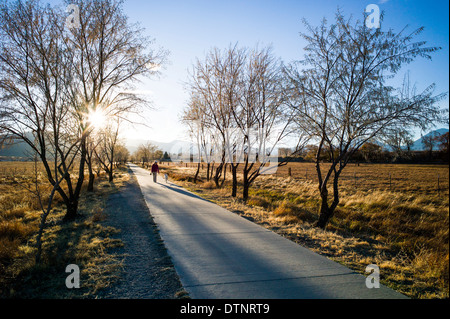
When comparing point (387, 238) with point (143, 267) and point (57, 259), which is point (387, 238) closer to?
point (143, 267)

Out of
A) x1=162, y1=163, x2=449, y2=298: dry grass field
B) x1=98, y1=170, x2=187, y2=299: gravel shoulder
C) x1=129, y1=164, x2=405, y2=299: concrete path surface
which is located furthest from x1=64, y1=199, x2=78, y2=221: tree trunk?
x1=162, y1=163, x2=449, y2=298: dry grass field

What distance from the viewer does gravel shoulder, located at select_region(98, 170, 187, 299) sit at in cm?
326

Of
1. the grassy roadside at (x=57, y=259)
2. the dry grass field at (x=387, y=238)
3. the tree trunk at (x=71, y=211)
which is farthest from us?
the tree trunk at (x=71, y=211)

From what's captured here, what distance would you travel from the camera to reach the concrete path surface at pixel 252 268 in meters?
3.20

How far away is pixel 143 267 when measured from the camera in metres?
4.11

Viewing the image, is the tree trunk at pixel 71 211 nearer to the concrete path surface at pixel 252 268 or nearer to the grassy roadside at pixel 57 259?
the grassy roadside at pixel 57 259

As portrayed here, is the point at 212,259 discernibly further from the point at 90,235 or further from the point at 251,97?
the point at 251,97

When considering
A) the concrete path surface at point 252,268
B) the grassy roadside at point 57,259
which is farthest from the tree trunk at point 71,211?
the concrete path surface at point 252,268

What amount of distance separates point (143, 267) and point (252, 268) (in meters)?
1.93

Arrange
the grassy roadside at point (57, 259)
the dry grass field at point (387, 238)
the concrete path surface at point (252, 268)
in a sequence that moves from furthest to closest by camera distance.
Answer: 1. the dry grass field at point (387, 238)
2. the grassy roadside at point (57, 259)
3. the concrete path surface at point (252, 268)

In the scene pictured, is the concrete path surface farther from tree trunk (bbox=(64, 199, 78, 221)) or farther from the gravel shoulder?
tree trunk (bbox=(64, 199, 78, 221))

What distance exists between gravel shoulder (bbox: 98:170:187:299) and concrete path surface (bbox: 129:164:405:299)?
0.17 meters

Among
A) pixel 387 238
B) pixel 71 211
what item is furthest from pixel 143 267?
pixel 387 238

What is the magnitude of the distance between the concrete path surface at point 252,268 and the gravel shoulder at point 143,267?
174mm
